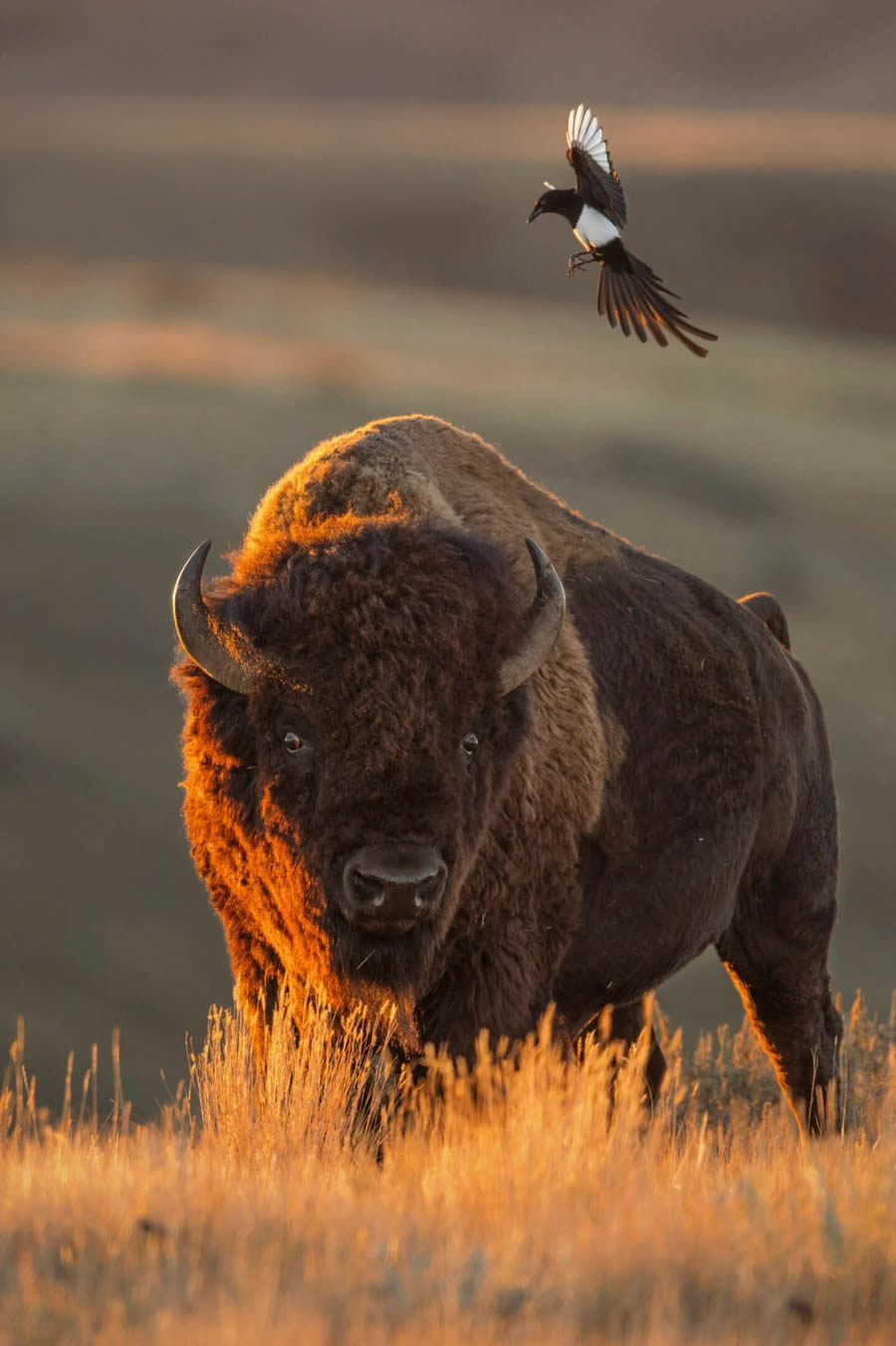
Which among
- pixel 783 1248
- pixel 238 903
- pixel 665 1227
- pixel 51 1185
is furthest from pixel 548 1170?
pixel 238 903

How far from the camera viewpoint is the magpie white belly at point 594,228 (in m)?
7.71

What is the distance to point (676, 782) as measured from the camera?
736 centimetres

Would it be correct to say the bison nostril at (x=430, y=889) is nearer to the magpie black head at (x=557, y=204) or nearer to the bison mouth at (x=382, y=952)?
the bison mouth at (x=382, y=952)

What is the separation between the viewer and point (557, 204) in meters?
7.82

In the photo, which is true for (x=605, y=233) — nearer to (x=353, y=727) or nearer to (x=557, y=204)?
(x=557, y=204)

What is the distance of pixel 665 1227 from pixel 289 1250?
86cm

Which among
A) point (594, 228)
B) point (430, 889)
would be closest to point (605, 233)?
point (594, 228)

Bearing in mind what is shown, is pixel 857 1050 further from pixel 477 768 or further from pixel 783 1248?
pixel 783 1248

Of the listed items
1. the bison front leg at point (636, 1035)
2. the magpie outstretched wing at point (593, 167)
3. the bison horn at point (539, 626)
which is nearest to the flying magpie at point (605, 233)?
the magpie outstretched wing at point (593, 167)

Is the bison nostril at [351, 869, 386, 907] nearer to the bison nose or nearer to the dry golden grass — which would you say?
the bison nose

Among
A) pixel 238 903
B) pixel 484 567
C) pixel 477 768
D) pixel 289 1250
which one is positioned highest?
pixel 484 567

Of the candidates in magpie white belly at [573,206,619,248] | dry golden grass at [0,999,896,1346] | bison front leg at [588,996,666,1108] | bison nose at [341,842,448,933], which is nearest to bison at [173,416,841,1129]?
bison nose at [341,842,448,933]

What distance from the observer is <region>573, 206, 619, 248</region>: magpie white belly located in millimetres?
7715

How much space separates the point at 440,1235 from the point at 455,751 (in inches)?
72.6
